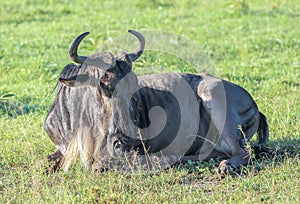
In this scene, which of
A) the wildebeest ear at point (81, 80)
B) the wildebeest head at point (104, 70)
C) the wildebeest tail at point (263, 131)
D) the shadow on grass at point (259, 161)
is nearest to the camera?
the wildebeest head at point (104, 70)

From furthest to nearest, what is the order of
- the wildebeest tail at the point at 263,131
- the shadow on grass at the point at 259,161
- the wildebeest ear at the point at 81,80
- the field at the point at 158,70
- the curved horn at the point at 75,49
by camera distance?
the wildebeest tail at the point at 263,131 < the shadow on grass at the point at 259,161 < the wildebeest ear at the point at 81,80 < the curved horn at the point at 75,49 < the field at the point at 158,70

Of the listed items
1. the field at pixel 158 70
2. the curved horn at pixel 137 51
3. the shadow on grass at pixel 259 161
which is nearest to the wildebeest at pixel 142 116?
the curved horn at pixel 137 51

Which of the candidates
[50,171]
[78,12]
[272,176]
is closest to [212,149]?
[272,176]

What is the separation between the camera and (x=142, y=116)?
7.11 meters

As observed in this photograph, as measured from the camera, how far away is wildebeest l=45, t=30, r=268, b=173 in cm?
658

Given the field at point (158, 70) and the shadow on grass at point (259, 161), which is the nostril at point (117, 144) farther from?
the shadow on grass at point (259, 161)

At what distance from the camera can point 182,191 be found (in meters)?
6.15

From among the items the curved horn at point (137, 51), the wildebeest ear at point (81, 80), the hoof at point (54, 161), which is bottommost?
the hoof at point (54, 161)

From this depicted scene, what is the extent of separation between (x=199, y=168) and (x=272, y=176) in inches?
30.5

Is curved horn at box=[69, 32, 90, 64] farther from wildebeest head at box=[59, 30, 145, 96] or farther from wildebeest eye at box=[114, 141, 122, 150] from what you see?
wildebeest eye at box=[114, 141, 122, 150]

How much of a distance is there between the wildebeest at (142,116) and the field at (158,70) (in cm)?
25

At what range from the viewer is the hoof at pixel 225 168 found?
6.62 m

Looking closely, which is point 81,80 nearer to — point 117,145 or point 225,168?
point 117,145

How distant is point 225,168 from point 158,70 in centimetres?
387
